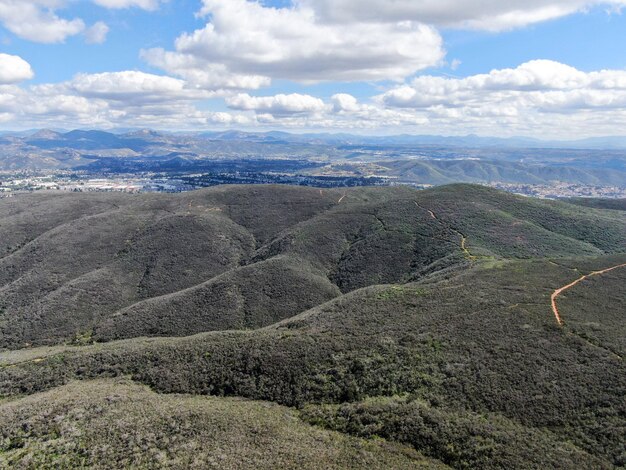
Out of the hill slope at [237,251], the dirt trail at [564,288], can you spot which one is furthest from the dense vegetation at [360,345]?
the dirt trail at [564,288]

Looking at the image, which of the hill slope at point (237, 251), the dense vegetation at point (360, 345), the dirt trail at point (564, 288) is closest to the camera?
the dense vegetation at point (360, 345)

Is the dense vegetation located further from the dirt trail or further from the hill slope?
the dirt trail

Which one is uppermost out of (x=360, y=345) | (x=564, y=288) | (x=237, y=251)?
(x=564, y=288)

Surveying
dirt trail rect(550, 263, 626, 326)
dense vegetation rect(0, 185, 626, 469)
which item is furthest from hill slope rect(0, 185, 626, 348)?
dirt trail rect(550, 263, 626, 326)

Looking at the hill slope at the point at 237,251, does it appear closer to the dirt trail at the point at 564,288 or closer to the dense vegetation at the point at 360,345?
the dense vegetation at the point at 360,345

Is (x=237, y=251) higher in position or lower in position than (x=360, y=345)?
lower

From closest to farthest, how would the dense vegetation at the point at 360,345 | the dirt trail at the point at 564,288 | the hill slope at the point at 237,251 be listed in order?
the dense vegetation at the point at 360,345 → the dirt trail at the point at 564,288 → the hill slope at the point at 237,251

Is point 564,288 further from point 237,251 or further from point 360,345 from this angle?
point 237,251

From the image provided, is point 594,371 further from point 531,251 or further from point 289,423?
point 531,251

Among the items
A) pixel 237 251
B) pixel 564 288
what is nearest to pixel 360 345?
pixel 564 288
